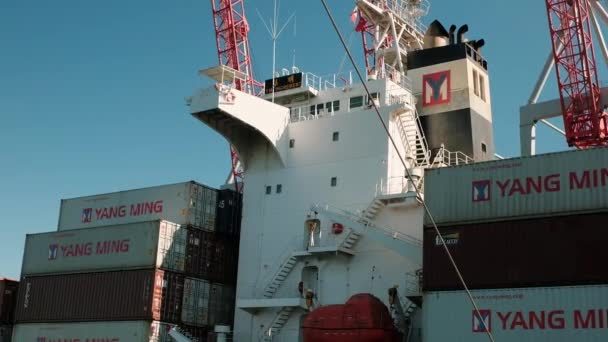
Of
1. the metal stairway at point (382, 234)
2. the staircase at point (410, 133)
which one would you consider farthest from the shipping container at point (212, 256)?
the staircase at point (410, 133)

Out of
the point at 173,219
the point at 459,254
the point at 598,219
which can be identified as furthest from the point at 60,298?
the point at 598,219

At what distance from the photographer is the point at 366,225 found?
1256 inches

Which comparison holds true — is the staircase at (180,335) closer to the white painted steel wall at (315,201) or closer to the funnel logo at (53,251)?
the white painted steel wall at (315,201)

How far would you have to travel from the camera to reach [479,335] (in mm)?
25672

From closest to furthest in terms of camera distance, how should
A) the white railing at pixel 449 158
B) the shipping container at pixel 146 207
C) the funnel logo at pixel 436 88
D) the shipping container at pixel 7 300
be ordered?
1. the white railing at pixel 449 158
2. the funnel logo at pixel 436 88
3. the shipping container at pixel 146 207
4. the shipping container at pixel 7 300

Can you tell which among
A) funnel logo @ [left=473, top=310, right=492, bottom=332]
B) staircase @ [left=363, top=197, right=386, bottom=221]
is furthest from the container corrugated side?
funnel logo @ [left=473, top=310, right=492, bottom=332]

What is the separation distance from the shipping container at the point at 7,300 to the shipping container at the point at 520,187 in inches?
1019

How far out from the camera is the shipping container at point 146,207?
3862cm

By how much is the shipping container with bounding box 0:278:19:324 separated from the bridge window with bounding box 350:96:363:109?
70.7 feet

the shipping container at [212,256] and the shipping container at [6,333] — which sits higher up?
the shipping container at [212,256]

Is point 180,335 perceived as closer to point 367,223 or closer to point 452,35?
point 367,223

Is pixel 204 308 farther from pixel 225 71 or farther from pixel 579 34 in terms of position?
pixel 579 34

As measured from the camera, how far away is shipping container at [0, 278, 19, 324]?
42.8 m

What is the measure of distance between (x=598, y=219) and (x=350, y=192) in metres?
11.9
